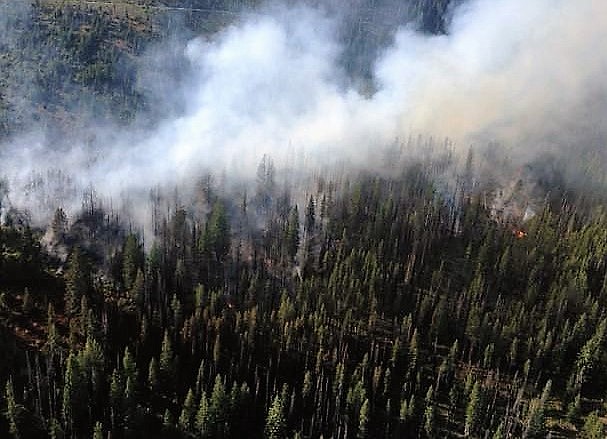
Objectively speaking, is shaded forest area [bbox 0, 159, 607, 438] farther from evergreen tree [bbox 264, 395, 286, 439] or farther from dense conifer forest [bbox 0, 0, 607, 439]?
dense conifer forest [bbox 0, 0, 607, 439]

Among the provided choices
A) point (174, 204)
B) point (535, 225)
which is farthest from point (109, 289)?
point (535, 225)

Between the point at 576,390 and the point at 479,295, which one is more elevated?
the point at 479,295

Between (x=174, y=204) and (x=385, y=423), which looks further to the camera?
(x=174, y=204)

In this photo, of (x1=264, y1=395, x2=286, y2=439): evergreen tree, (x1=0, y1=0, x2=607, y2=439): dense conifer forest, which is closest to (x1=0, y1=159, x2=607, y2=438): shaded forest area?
(x1=264, y1=395, x2=286, y2=439): evergreen tree

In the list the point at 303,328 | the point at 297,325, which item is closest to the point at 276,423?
the point at 297,325

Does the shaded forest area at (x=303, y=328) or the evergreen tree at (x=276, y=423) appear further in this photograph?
the shaded forest area at (x=303, y=328)

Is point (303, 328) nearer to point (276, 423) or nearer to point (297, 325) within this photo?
point (297, 325)

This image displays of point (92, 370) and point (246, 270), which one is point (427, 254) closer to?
point (246, 270)

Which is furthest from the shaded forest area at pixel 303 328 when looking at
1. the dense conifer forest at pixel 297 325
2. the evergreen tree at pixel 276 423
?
the dense conifer forest at pixel 297 325

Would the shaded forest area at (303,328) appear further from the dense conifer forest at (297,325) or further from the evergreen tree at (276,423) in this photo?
the dense conifer forest at (297,325)
